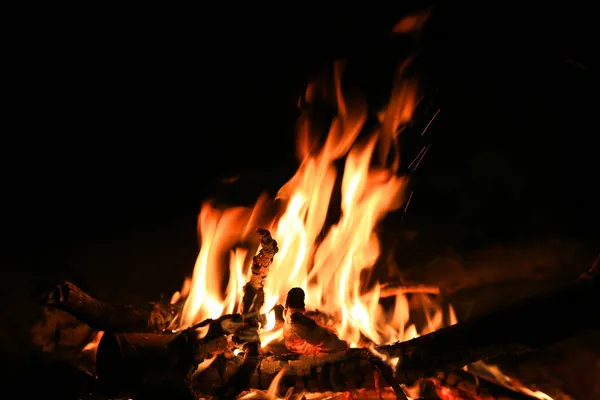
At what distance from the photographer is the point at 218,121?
387 centimetres

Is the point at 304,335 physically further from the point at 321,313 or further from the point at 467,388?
the point at 467,388

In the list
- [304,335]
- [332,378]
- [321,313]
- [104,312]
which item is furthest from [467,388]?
[104,312]

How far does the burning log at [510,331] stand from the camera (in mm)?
1973

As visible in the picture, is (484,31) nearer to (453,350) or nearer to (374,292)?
(374,292)

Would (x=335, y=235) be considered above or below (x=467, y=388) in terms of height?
above

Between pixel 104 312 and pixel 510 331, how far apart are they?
1.98 m

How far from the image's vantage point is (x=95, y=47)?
3.75 m

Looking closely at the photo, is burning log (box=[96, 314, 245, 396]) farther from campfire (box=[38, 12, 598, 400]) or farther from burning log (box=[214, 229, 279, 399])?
burning log (box=[214, 229, 279, 399])

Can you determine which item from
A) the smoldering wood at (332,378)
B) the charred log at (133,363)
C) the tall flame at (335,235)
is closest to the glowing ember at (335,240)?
the tall flame at (335,235)

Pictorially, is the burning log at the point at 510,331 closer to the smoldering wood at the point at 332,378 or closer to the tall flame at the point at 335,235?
the smoldering wood at the point at 332,378

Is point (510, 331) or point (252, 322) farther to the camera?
point (252, 322)

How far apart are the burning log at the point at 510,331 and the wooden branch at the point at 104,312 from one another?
1.43m

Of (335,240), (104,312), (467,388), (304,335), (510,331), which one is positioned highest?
(335,240)

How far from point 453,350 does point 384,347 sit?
318 mm
